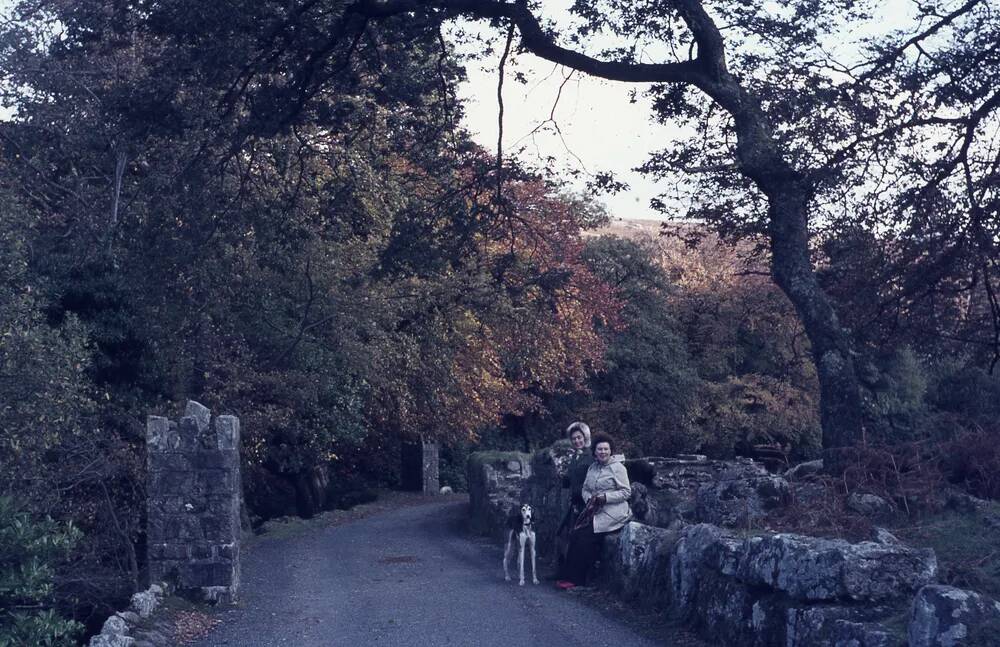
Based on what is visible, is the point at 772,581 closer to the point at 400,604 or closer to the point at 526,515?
the point at 400,604

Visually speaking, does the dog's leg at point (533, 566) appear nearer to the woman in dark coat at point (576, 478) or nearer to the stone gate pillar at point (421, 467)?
the woman in dark coat at point (576, 478)

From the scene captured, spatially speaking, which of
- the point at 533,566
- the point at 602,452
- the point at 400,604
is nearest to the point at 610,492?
the point at 602,452

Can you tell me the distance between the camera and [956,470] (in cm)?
1009

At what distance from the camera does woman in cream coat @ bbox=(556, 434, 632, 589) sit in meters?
12.5

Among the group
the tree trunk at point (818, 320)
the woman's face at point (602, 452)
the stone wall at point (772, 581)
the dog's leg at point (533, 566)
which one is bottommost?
the dog's leg at point (533, 566)

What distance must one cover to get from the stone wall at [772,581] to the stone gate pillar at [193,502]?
4.46m

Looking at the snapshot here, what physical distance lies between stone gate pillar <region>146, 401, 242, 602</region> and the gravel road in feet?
2.34

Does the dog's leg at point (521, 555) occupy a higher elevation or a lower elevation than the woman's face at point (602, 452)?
lower

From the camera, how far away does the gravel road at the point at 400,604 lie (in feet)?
32.7

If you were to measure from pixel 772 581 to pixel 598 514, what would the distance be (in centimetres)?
492

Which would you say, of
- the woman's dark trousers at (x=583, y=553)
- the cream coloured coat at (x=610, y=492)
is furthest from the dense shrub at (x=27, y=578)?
the cream coloured coat at (x=610, y=492)

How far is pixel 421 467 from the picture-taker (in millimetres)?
38312

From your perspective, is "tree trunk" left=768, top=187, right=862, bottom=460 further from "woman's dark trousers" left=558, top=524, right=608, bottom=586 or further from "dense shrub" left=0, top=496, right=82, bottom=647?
"dense shrub" left=0, top=496, right=82, bottom=647

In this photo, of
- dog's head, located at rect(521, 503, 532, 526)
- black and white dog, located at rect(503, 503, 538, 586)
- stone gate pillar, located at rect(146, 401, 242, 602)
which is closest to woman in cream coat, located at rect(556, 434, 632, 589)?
black and white dog, located at rect(503, 503, 538, 586)
